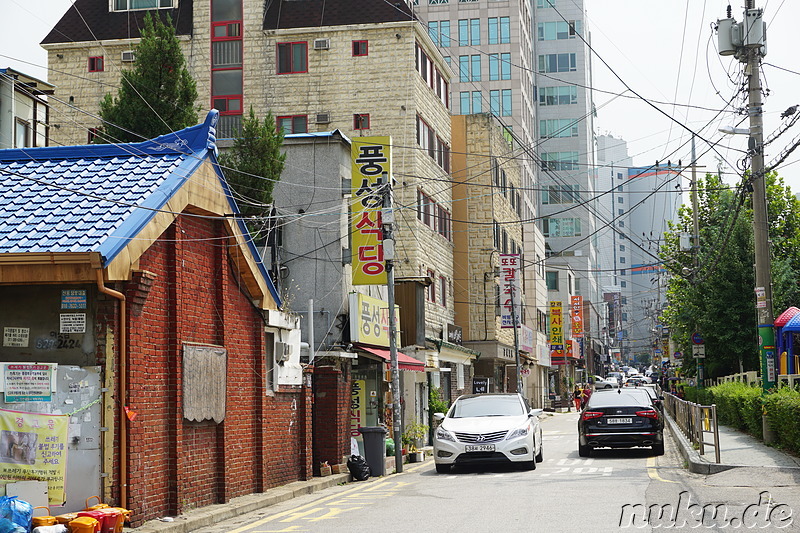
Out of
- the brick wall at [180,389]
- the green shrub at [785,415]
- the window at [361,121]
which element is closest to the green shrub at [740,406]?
the green shrub at [785,415]

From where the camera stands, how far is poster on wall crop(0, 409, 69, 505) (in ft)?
36.4

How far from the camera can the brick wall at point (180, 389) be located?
12.7 m

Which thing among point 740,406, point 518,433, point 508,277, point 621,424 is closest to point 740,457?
point 518,433

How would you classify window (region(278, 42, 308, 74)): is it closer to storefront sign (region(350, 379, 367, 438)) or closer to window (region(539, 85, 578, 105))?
storefront sign (region(350, 379, 367, 438))

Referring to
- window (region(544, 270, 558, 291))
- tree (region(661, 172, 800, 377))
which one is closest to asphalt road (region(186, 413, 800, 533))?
tree (region(661, 172, 800, 377))

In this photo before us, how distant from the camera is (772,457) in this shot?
18094 mm

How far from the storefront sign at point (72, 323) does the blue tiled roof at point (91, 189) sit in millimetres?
891

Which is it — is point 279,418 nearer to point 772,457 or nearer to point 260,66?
point 772,457

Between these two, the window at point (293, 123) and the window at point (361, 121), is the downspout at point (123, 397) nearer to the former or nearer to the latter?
the window at point (361, 121)

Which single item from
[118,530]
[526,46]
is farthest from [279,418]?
[526,46]

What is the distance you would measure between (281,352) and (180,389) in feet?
16.1

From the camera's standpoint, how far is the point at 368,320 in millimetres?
25375

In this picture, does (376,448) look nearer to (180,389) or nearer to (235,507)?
(235,507)

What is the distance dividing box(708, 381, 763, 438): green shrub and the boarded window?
40.5 feet
